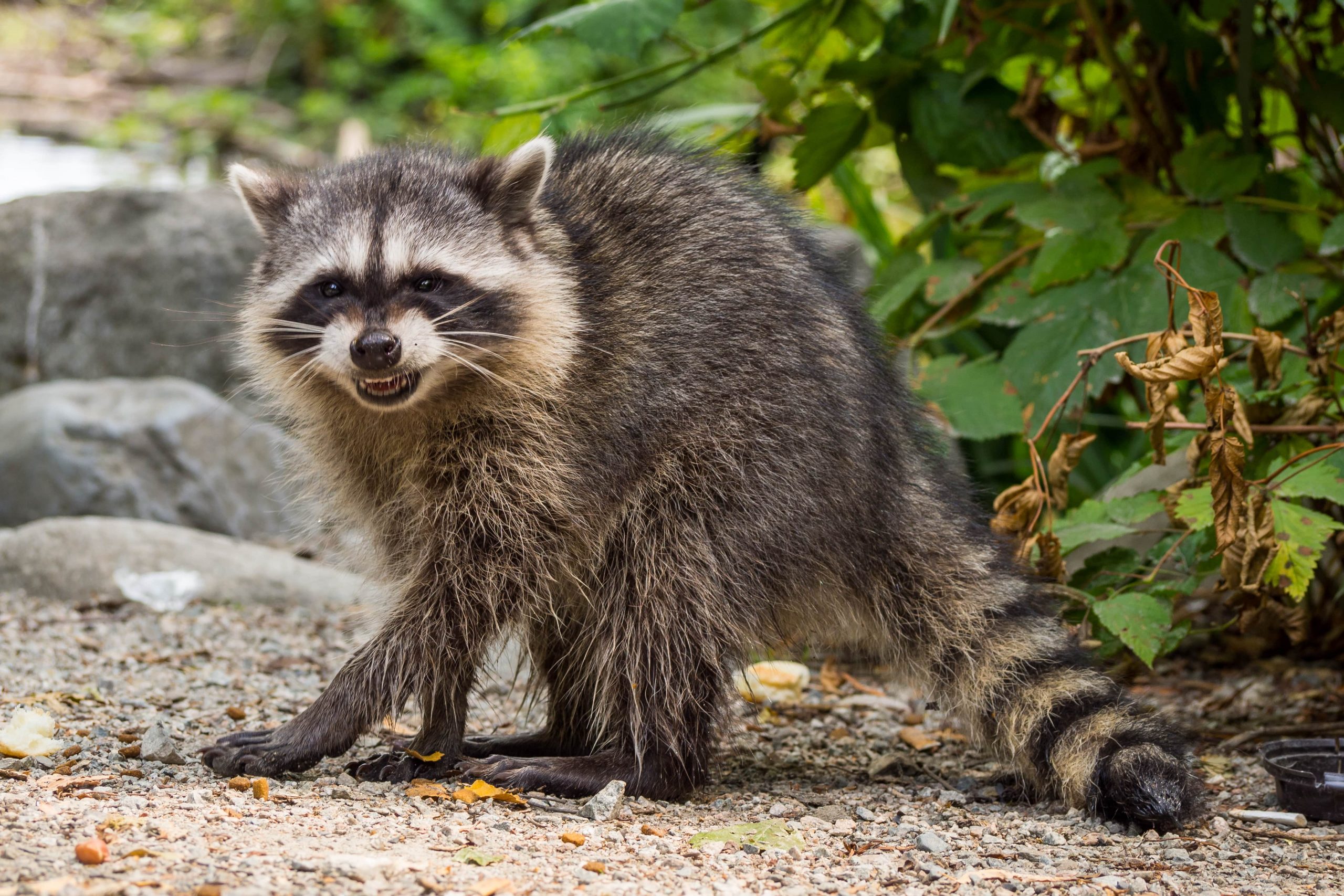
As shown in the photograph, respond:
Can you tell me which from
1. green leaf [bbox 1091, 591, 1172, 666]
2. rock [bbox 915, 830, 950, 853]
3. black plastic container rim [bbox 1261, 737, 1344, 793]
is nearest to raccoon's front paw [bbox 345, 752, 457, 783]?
rock [bbox 915, 830, 950, 853]

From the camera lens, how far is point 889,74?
464 cm

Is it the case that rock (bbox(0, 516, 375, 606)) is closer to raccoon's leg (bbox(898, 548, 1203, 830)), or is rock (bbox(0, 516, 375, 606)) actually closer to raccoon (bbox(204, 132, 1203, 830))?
raccoon (bbox(204, 132, 1203, 830))

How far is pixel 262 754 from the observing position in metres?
3.26

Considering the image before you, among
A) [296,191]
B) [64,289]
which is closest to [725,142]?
[296,191]

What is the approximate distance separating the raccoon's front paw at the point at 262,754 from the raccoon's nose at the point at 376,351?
0.93 m

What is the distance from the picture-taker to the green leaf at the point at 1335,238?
3.62 meters

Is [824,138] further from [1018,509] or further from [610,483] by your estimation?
[610,483]

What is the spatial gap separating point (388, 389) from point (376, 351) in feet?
0.49

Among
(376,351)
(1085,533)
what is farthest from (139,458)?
(1085,533)

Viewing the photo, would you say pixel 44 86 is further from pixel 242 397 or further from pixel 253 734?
pixel 253 734

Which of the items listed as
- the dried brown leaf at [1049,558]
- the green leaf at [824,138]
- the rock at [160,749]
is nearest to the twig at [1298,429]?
the dried brown leaf at [1049,558]

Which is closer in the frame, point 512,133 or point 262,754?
point 262,754

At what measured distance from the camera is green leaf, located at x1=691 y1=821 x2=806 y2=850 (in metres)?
2.94

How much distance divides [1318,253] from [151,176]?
10019mm
